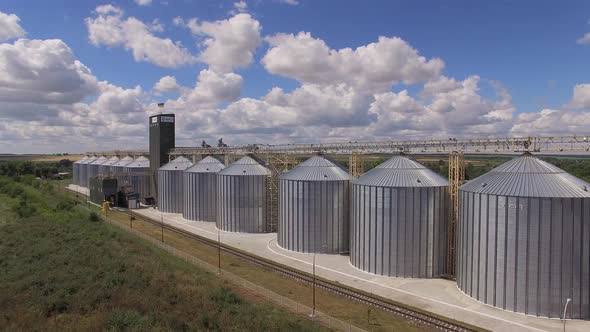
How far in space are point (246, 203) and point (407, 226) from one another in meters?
Result: 33.0

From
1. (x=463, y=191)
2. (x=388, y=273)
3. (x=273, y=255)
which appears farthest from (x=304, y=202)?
(x=463, y=191)

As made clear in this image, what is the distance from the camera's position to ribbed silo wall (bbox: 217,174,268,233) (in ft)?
240

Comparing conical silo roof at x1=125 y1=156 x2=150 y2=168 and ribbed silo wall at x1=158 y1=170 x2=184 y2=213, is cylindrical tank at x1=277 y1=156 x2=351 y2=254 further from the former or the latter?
conical silo roof at x1=125 y1=156 x2=150 y2=168

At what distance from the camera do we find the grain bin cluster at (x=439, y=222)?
3584cm

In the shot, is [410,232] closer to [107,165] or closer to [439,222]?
[439,222]

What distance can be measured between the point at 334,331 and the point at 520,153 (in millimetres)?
25775

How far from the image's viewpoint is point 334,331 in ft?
105

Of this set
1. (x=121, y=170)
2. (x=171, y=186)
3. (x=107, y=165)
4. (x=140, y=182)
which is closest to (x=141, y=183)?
(x=140, y=182)

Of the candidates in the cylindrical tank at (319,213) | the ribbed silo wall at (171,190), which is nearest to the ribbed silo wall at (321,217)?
the cylindrical tank at (319,213)

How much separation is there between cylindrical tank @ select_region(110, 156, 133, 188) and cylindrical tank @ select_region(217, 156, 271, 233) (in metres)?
45.9

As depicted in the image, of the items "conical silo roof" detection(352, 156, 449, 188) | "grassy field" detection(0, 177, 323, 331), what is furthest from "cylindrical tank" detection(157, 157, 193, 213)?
"conical silo roof" detection(352, 156, 449, 188)

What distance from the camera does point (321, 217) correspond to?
2315 inches

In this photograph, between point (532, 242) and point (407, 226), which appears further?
point (407, 226)

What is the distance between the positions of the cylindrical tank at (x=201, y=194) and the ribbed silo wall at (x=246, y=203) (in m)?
11.2
